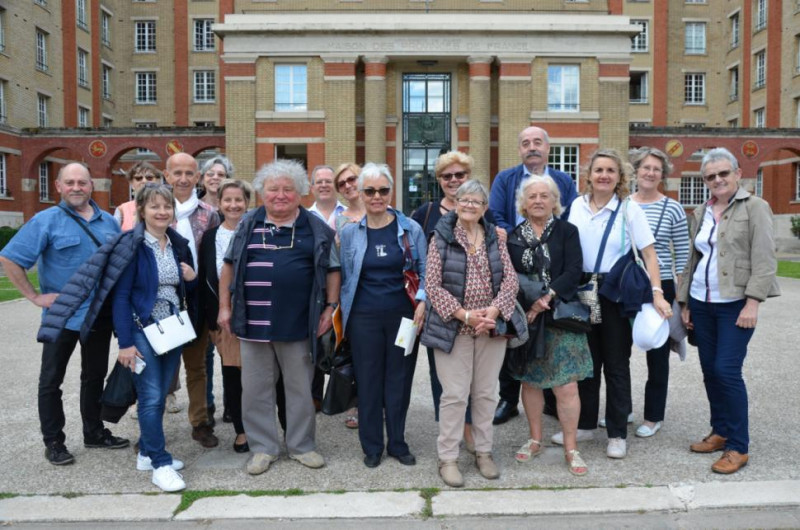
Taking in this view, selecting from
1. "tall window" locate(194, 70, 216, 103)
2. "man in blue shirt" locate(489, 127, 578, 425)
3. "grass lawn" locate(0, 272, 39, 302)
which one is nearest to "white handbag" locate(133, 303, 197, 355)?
"man in blue shirt" locate(489, 127, 578, 425)

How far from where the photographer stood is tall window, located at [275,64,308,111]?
91.6ft

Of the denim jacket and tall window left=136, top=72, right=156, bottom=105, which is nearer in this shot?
the denim jacket

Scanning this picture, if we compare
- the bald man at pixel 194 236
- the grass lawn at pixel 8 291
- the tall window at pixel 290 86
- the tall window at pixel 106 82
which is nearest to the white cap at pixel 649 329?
the bald man at pixel 194 236

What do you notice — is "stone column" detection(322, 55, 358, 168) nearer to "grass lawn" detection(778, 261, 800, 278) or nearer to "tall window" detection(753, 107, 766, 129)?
"grass lawn" detection(778, 261, 800, 278)

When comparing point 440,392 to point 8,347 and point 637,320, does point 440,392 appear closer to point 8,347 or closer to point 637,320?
point 637,320

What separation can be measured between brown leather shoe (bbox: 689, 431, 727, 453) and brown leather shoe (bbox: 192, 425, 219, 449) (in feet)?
12.2

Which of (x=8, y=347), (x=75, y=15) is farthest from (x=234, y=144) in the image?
(x=8, y=347)

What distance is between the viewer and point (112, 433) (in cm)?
543

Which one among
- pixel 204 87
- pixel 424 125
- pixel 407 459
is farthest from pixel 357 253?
pixel 204 87

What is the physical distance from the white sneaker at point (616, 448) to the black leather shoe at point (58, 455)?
13.1 feet

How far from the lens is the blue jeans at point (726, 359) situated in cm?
450

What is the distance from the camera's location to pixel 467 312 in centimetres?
418

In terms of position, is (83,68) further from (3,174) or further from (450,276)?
(450,276)

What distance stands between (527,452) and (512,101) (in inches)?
996
